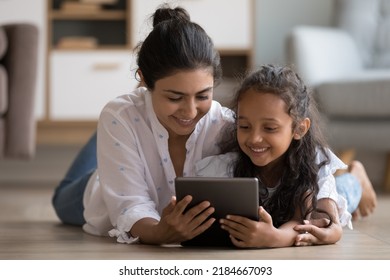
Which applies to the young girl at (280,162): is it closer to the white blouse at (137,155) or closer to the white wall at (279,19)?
the white blouse at (137,155)

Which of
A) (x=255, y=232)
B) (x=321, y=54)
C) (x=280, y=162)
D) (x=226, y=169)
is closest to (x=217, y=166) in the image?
(x=226, y=169)

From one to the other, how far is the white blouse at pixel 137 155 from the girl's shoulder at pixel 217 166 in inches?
1.7

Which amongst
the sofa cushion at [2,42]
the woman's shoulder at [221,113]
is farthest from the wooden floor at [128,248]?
the sofa cushion at [2,42]

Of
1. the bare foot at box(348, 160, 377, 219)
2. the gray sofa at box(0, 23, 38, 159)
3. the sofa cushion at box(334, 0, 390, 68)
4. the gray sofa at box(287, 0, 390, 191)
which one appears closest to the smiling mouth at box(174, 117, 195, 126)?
the bare foot at box(348, 160, 377, 219)

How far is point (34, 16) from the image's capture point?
161 inches

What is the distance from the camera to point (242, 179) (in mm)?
1695

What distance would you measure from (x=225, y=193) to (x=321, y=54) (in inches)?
76.2

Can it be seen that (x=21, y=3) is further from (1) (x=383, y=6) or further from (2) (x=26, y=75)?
(1) (x=383, y=6)

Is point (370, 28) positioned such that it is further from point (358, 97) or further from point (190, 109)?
point (190, 109)

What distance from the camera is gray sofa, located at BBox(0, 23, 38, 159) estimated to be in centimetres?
345

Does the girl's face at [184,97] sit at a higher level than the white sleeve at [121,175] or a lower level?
higher

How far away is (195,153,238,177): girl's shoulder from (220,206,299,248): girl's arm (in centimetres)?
19

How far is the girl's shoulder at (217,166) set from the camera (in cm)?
191
